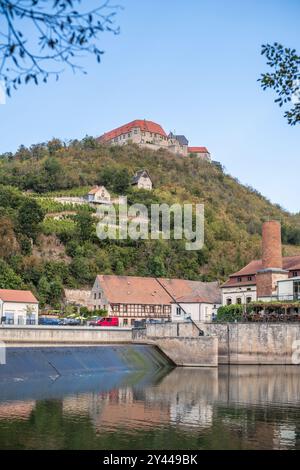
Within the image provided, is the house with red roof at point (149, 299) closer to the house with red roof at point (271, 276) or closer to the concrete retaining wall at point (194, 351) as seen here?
the house with red roof at point (271, 276)

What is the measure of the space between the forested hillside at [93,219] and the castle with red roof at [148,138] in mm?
8532

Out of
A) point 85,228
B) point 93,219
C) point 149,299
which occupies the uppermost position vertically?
point 93,219

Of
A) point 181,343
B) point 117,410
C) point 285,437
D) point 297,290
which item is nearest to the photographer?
point 285,437

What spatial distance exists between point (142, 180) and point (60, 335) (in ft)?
247

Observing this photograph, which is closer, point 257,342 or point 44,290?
point 257,342

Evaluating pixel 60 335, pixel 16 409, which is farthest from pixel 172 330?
pixel 16 409

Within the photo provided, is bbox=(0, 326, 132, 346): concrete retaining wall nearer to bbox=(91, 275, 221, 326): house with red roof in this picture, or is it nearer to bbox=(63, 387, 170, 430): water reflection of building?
bbox=(63, 387, 170, 430): water reflection of building

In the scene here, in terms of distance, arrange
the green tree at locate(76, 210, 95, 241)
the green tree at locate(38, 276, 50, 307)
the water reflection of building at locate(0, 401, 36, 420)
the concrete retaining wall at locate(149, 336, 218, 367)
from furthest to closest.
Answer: the green tree at locate(76, 210, 95, 241)
the green tree at locate(38, 276, 50, 307)
the concrete retaining wall at locate(149, 336, 218, 367)
the water reflection of building at locate(0, 401, 36, 420)

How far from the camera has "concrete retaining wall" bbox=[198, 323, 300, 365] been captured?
154 feet

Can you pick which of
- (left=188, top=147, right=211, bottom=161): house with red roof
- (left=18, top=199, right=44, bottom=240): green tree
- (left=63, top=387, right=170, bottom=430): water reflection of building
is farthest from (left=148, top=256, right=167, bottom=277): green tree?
(left=188, top=147, right=211, bottom=161): house with red roof

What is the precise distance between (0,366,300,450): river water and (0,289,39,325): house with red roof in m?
18.6

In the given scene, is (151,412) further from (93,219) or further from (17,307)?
(93,219)

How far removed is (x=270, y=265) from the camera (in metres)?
56.5

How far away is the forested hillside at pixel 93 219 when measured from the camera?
74688 mm
